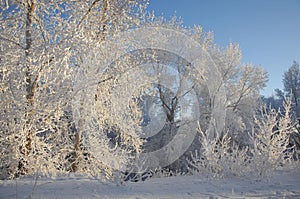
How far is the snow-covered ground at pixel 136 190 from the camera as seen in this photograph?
3023mm

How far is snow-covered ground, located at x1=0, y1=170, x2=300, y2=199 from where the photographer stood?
9.92 ft

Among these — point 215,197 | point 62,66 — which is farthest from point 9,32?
point 215,197

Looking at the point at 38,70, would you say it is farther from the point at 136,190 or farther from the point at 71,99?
the point at 136,190

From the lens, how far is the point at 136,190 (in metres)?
3.40

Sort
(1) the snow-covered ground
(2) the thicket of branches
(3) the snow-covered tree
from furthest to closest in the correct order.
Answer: (2) the thicket of branches
(3) the snow-covered tree
(1) the snow-covered ground

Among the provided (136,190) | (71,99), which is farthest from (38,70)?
(136,190)

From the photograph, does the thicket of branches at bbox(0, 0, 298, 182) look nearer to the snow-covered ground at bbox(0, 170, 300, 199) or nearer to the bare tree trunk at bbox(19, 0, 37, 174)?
the bare tree trunk at bbox(19, 0, 37, 174)

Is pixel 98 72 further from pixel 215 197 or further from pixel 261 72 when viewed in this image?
pixel 261 72

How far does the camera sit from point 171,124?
12.8m

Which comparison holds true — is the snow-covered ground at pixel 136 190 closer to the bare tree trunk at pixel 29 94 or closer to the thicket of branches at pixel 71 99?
the thicket of branches at pixel 71 99

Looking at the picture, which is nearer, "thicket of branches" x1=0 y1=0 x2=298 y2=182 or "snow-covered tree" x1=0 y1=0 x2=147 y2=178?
"snow-covered tree" x1=0 y1=0 x2=147 y2=178

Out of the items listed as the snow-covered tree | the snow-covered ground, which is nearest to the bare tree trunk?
the snow-covered tree

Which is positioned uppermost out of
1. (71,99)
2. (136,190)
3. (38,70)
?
(38,70)

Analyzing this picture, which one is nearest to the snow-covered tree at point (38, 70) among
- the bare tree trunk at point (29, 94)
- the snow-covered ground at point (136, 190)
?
the bare tree trunk at point (29, 94)
